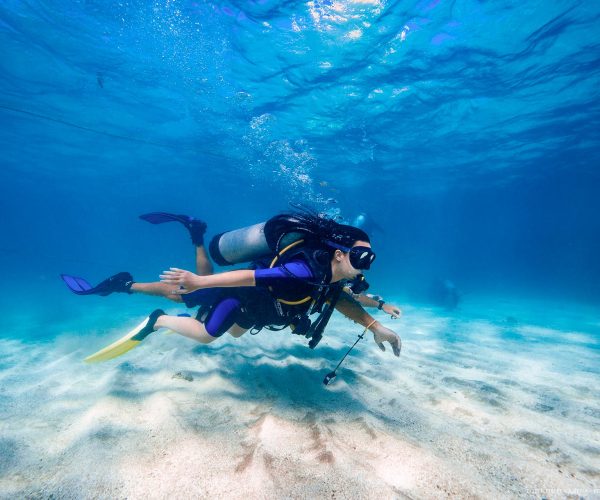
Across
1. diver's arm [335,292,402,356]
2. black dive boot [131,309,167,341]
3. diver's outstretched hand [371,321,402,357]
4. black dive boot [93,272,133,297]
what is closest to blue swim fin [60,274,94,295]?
black dive boot [93,272,133,297]

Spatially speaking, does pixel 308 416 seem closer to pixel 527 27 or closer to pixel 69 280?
pixel 69 280

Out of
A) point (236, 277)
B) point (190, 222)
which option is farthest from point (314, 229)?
point (190, 222)

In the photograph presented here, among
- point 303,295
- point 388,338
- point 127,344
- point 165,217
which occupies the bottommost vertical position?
point 127,344

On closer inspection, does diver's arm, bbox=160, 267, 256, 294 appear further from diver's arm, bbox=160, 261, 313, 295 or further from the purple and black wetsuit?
the purple and black wetsuit

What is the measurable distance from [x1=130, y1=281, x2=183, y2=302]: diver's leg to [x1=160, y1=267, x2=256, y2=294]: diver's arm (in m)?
2.55

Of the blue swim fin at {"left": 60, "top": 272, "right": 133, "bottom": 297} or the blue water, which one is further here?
the blue water

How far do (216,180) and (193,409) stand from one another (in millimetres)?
43766

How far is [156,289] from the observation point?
528 cm

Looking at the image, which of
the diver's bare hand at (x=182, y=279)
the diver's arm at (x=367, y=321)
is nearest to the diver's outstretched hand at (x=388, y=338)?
the diver's arm at (x=367, y=321)

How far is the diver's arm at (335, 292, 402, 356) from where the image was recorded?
429 cm

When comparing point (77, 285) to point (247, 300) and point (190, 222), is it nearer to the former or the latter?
point (190, 222)

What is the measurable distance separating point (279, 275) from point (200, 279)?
0.80m

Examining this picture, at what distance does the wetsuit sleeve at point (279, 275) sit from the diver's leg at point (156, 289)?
2.83 meters

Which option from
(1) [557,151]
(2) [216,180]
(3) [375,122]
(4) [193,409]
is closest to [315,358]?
(4) [193,409]
